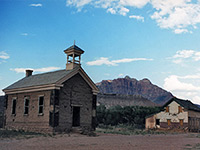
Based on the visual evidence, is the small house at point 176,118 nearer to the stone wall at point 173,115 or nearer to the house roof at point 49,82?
the stone wall at point 173,115

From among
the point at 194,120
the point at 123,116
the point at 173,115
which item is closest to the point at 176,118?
the point at 173,115

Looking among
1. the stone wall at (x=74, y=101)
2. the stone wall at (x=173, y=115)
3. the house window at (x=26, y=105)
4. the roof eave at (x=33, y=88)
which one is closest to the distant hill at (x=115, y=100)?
the stone wall at (x=173, y=115)

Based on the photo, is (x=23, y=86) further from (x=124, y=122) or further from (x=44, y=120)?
(x=124, y=122)

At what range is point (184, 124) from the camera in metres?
41.9

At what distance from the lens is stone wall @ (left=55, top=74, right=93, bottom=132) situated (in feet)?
85.3

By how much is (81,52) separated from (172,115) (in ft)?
71.0

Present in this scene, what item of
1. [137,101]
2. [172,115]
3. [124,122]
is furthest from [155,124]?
[137,101]

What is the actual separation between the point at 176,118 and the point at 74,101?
21.7 m

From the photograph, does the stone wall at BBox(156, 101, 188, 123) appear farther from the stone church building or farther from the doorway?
the doorway

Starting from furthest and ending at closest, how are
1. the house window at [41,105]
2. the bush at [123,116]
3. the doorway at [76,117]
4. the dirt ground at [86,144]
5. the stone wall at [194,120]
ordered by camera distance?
the bush at [123,116]
the stone wall at [194,120]
the doorway at [76,117]
the house window at [41,105]
the dirt ground at [86,144]

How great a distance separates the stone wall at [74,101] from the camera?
85.3 ft

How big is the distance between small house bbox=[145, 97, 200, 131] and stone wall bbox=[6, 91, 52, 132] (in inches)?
942

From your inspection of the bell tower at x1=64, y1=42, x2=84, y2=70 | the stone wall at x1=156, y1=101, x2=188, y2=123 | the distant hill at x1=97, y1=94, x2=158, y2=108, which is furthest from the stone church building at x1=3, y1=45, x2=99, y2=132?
the distant hill at x1=97, y1=94, x2=158, y2=108

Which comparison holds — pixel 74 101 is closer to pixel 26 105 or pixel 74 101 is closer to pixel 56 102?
pixel 56 102
